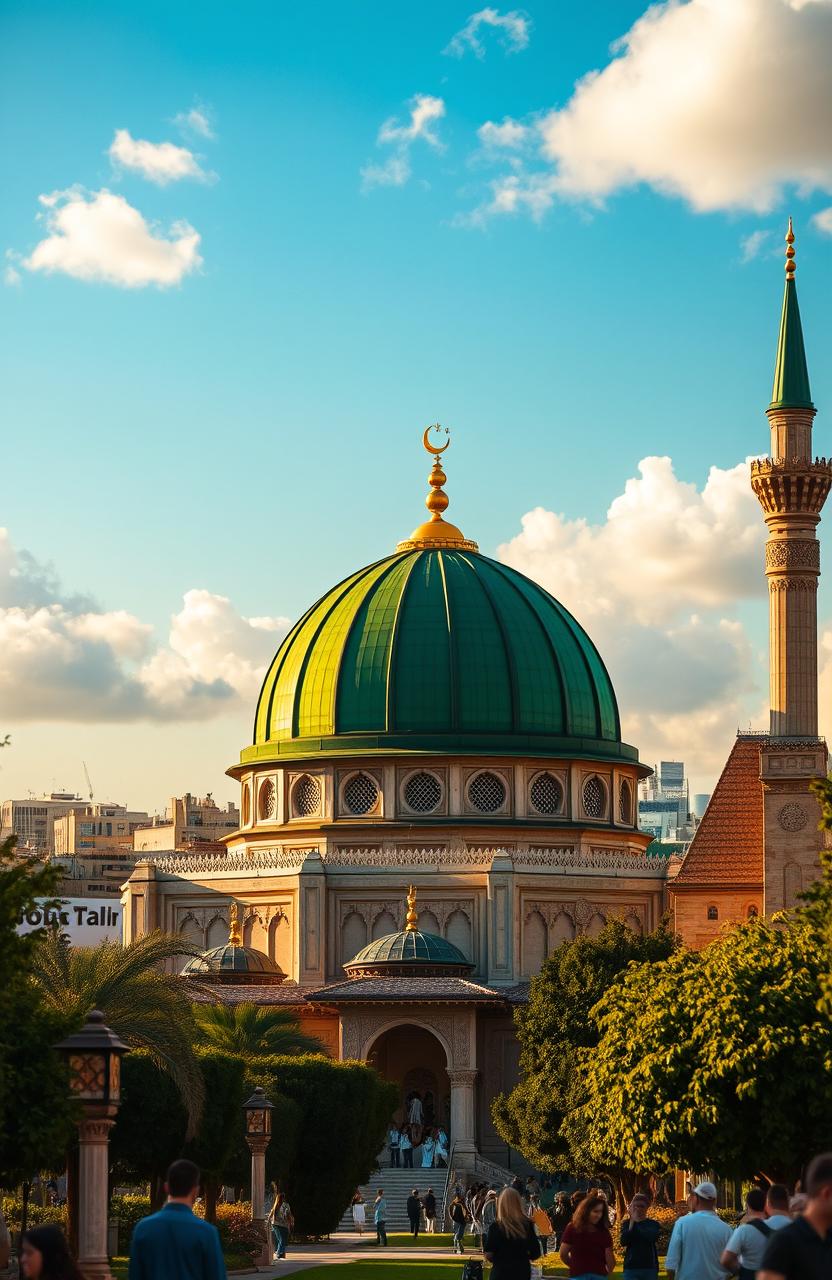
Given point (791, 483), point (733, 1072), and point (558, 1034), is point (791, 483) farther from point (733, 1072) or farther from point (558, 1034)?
point (733, 1072)

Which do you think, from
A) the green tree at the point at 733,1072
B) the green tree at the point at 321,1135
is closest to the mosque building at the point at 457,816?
the green tree at the point at 321,1135

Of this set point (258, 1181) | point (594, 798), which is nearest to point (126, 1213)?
point (258, 1181)

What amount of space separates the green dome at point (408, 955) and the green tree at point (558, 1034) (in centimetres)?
738

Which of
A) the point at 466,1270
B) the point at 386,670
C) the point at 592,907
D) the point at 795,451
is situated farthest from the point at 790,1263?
the point at 386,670

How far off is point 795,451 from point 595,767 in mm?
13909

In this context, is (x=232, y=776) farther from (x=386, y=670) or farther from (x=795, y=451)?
(x=795, y=451)

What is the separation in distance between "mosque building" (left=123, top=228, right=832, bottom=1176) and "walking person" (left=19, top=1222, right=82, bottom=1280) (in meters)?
45.8

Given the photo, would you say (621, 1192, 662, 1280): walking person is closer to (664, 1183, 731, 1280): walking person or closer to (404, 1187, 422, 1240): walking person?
(664, 1183, 731, 1280): walking person

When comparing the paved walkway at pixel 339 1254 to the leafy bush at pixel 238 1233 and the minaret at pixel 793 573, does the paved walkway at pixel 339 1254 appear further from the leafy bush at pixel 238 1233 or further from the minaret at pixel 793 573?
the minaret at pixel 793 573

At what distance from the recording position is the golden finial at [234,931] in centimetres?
6538

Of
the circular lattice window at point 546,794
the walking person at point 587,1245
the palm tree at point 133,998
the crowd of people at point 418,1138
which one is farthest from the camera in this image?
the circular lattice window at point 546,794

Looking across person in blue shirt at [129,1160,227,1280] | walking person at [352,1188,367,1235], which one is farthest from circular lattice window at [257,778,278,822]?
person in blue shirt at [129,1160,227,1280]

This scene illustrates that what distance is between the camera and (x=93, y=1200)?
22938 mm

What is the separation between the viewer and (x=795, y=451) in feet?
204
